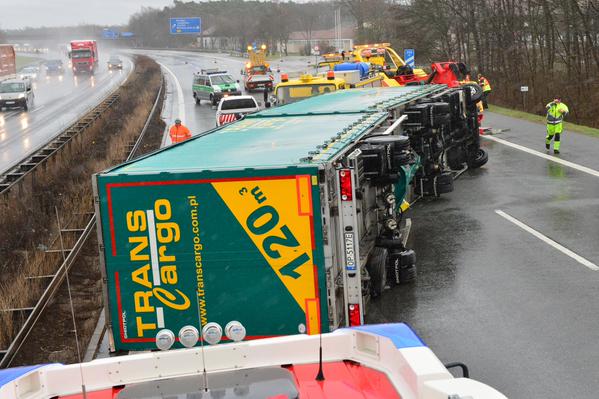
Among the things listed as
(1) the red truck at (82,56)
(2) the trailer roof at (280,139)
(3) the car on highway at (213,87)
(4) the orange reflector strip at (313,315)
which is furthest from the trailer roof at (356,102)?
(1) the red truck at (82,56)

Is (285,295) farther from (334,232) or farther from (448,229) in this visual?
(448,229)

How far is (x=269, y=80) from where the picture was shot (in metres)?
56.3

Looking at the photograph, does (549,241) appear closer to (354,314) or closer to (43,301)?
(354,314)

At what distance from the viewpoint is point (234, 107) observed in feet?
105

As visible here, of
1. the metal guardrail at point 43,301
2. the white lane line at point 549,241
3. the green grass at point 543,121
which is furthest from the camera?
the green grass at point 543,121

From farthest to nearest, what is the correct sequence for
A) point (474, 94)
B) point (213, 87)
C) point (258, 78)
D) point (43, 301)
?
point (258, 78) < point (213, 87) < point (474, 94) < point (43, 301)

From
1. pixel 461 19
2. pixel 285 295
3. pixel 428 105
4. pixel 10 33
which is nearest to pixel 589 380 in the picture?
pixel 285 295

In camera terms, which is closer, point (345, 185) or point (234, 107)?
point (345, 185)

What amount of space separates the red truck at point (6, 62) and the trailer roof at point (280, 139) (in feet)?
230

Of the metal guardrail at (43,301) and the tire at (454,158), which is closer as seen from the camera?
the metal guardrail at (43,301)

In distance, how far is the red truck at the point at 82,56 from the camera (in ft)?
301

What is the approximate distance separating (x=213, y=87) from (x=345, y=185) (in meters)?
39.4

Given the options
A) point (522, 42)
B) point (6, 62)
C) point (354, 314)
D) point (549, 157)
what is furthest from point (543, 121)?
point (6, 62)

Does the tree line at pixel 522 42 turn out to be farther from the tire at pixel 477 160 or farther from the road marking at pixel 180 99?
the tire at pixel 477 160
